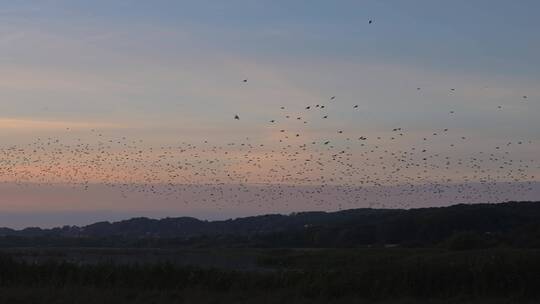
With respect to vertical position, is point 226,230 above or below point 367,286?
above

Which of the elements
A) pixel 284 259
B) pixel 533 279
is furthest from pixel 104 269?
pixel 284 259

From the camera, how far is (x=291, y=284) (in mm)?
25453

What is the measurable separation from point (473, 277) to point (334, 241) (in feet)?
233

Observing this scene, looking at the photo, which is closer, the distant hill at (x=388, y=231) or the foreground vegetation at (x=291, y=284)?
the foreground vegetation at (x=291, y=284)

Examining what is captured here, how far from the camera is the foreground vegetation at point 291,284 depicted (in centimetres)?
2266

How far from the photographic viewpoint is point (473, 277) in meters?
25.0

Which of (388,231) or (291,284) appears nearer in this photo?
(291,284)

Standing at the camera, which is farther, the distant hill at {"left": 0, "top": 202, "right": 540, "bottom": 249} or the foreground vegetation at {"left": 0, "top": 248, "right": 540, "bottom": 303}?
the distant hill at {"left": 0, "top": 202, "right": 540, "bottom": 249}

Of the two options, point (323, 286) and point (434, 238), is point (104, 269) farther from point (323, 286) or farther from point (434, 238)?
point (434, 238)

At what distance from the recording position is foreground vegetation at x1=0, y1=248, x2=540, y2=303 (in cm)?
2266

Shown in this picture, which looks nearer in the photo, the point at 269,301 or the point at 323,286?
the point at 269,301

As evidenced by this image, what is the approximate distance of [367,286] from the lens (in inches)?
955

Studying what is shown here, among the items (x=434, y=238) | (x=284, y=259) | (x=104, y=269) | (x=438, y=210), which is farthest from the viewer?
(x=438, y=210)

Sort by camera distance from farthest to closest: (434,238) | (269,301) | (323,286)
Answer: (434,238), (323,286), (269,301)
